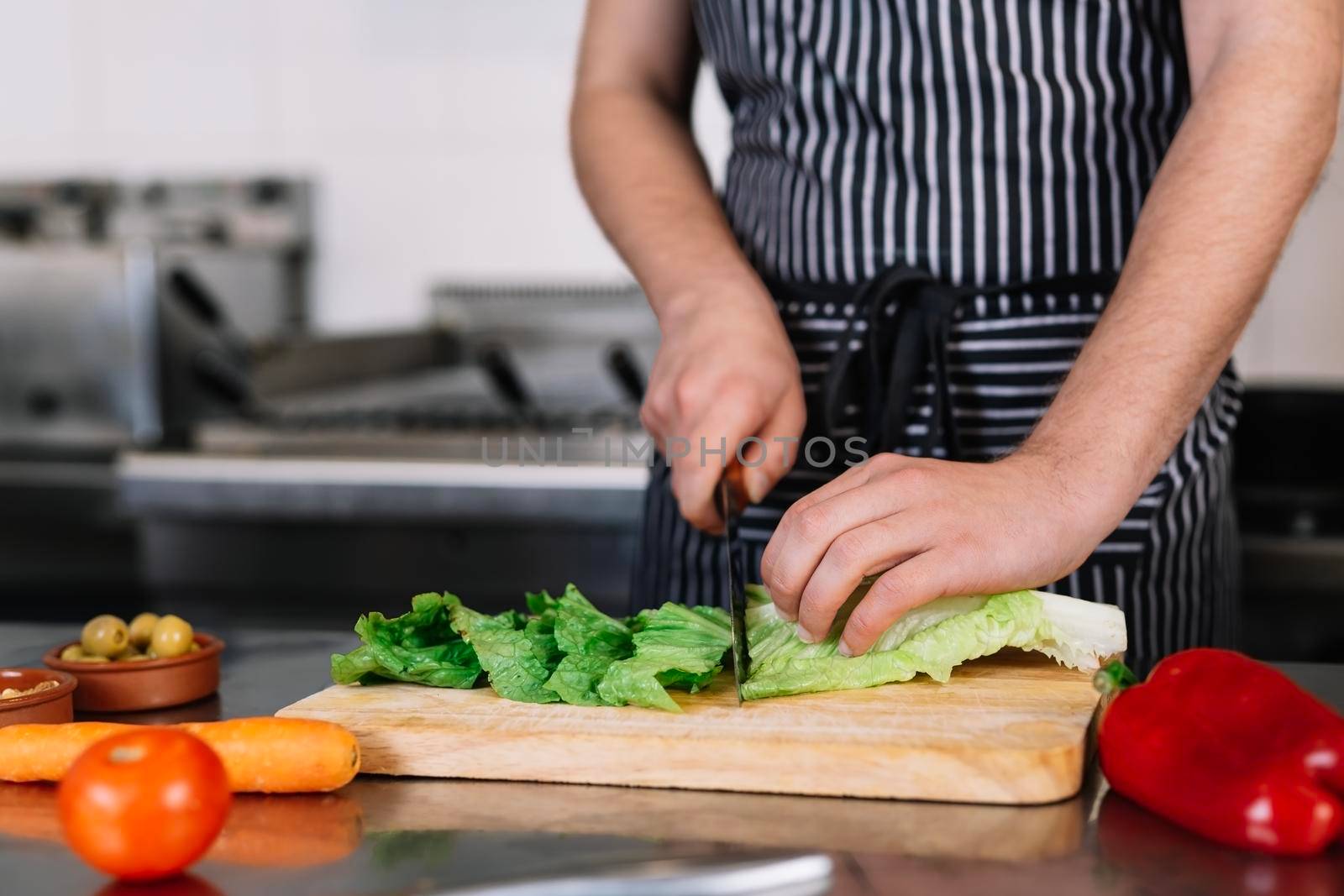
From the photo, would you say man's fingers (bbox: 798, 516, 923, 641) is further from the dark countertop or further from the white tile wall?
the white tile wall

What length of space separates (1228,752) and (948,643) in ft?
0.77

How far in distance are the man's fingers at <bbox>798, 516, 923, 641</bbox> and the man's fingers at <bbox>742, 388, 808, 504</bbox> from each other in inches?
8.2

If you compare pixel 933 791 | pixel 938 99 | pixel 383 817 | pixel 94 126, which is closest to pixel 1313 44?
pixel 938 99

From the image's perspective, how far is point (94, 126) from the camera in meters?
3.35

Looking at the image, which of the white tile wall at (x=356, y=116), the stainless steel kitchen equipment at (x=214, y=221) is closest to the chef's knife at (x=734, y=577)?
the white tile wall at (x=356, y=116)

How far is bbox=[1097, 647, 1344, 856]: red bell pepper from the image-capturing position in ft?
2.50

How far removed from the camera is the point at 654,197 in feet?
4.48

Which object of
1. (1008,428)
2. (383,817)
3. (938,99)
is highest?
(938,99)

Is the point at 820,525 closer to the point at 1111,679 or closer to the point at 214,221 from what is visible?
the point at 1111,679

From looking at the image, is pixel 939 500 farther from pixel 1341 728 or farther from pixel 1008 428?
pixel 1008 428

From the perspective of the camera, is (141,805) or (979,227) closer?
(141,805)

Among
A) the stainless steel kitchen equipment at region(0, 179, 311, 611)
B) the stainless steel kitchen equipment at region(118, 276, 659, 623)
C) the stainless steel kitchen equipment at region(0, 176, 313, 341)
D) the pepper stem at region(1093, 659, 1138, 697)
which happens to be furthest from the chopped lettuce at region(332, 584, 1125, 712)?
the stainless steel kitchen equipment at region(0, 176, 313, 341)

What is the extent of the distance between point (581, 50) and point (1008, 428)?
0.60m

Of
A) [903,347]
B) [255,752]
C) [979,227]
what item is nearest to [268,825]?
[255,752]
